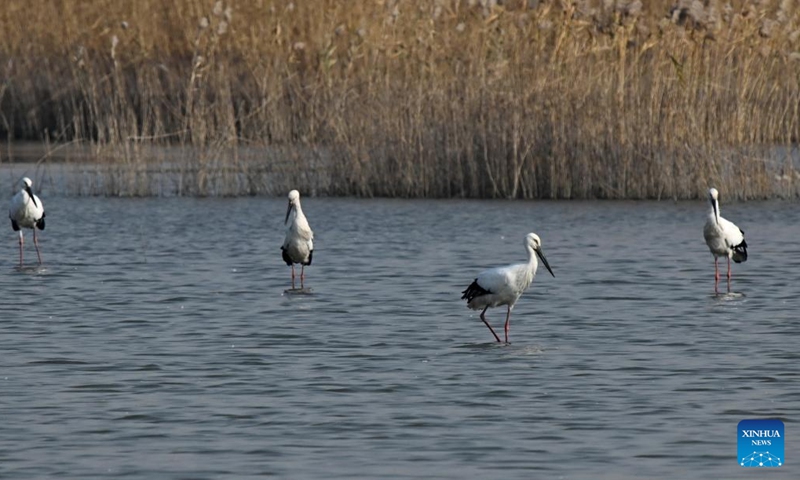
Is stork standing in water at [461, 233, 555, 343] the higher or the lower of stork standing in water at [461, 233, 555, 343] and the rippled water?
the higher

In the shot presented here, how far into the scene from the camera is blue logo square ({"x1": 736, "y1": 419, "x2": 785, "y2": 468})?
23.1 ft

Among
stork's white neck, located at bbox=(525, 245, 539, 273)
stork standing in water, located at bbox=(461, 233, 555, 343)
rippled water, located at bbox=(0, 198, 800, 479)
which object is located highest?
stork's white neck, located at bbox=(525, 245, 539, 273)

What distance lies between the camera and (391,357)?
1016cm

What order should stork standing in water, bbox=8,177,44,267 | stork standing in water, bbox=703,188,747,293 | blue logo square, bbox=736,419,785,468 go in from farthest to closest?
stork standing in water, bbox=8,177,44,267 < stork standing in water, bbox=703,188,747,293 < blue logo square, bbox=736,419,785,468

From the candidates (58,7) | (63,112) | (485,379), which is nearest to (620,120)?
(485,379)

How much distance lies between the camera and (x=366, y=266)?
50.7 feet

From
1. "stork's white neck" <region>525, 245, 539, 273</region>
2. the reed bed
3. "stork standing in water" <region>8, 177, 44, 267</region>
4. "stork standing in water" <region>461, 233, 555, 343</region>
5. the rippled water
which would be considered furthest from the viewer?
the reed bed

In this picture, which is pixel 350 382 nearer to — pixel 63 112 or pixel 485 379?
pixel 485 379

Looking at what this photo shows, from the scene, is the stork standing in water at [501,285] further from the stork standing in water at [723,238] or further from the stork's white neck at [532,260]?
the stork standing in water at [723,238]

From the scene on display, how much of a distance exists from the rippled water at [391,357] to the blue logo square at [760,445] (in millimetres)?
87

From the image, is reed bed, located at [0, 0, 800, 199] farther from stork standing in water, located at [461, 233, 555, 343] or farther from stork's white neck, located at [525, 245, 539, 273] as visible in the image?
stork standing in water, located at [461, 233, 555, 343]

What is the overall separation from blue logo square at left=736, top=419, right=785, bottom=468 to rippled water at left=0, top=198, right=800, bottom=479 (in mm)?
87

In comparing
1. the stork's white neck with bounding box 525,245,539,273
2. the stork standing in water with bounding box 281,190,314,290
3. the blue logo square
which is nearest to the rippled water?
the blue logo square

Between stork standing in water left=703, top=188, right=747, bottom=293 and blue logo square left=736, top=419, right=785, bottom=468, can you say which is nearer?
blue logo square left=736, top=419, right=785, bottom=468
